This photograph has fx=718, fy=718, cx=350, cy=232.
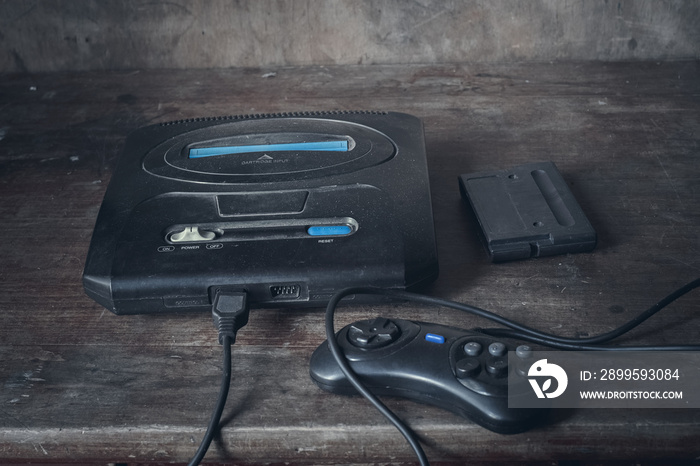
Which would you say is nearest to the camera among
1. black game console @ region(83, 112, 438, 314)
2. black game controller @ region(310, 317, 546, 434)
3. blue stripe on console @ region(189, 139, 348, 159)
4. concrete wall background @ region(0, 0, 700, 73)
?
black game controller @ region(310, 317, 546, 434)

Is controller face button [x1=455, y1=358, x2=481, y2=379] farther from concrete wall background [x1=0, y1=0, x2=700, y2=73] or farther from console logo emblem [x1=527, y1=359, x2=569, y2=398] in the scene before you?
concrete wall background [x1=0, y1=0, x2=700, y2=73]

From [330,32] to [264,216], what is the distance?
22.7 inches

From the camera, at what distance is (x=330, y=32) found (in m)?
1.18

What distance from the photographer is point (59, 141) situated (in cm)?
98

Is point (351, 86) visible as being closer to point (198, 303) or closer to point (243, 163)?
point (243, 163)

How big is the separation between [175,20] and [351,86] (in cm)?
32

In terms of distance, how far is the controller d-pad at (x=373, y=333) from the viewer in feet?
1.85

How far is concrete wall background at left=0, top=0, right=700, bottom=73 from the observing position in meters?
1.14

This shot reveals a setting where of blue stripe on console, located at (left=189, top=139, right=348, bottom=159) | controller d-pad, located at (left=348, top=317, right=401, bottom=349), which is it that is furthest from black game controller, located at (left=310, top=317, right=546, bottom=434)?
blue stripe on console, located at (left=189, top=139, right=348, bottom=159)

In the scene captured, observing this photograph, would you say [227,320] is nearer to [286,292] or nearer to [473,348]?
[286,292]

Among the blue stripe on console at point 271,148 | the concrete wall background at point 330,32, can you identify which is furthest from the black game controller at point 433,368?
the concrete wall background at point 330,32

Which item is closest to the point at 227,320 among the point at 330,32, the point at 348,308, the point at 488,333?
the point at 348,308

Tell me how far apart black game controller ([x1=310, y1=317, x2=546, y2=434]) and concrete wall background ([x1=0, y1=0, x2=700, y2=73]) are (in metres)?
0.71

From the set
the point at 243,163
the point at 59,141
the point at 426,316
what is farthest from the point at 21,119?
the point at 426,316
